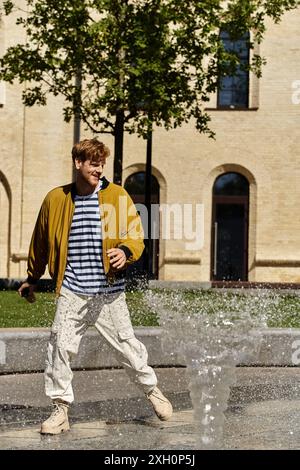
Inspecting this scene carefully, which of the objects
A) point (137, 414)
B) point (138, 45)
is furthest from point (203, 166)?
point (137, 414)

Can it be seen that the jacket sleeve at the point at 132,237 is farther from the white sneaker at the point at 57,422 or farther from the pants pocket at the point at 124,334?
the white sneaker at the point at 57,422

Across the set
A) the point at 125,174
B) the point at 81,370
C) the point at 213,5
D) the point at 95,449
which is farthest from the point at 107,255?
the point at 125,174

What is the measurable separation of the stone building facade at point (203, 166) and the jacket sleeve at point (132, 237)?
24423 mm

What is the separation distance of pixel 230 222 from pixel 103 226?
2551 centimetres

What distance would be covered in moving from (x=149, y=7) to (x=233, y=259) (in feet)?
36.8

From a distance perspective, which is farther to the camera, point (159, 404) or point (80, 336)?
point (159, 404)

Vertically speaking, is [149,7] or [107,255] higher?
[149,7]

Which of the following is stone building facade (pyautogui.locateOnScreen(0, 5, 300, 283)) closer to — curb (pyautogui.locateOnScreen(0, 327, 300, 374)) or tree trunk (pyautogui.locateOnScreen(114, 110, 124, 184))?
tree trunk (pyautogui.locateOnScreen(114, 110, 124, 184))

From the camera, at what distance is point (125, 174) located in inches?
1271

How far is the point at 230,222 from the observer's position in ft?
108

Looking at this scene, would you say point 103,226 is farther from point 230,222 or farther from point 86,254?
point 230,222

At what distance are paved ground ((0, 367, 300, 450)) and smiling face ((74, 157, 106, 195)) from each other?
171 centimetres

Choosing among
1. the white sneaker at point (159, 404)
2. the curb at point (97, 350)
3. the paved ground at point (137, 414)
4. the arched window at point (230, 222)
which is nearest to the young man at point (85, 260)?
the white sneaker at point (159, 404)
